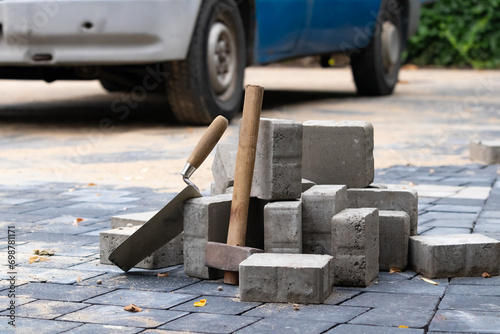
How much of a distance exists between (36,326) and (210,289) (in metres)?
0.73

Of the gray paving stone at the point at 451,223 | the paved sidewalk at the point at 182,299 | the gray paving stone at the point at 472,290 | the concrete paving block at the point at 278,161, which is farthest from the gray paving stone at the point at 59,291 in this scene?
the gray paving stone at the point at 451,223

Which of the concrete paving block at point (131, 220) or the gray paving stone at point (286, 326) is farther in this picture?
the concrete paving block at point (131, 220)

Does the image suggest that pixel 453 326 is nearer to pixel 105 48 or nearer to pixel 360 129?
pixel 360 129

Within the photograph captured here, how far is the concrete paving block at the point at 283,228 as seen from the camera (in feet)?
11.6

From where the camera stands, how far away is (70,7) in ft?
Answer: 23.9

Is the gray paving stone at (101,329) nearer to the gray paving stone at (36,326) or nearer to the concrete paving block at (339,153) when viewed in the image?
the gray paving stone at (36,326)

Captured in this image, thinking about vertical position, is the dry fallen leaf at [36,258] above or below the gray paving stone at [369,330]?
above

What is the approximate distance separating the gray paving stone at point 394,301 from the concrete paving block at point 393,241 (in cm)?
41

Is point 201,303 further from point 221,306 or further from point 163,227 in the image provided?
point 163,227

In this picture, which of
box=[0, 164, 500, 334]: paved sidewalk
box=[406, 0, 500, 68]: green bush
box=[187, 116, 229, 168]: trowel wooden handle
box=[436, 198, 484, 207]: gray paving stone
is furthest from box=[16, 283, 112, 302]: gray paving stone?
box=[406, 0, 500, 68]: green bush

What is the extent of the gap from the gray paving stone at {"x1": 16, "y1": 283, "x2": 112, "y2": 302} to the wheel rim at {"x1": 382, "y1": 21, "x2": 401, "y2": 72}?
845cm

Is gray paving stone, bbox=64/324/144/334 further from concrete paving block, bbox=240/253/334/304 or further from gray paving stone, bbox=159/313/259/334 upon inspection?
concrete paving block, bbox=240/253/334/304

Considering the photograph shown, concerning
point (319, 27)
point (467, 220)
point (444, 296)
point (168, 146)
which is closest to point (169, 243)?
point (444, 296)

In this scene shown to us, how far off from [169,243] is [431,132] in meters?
4.89
